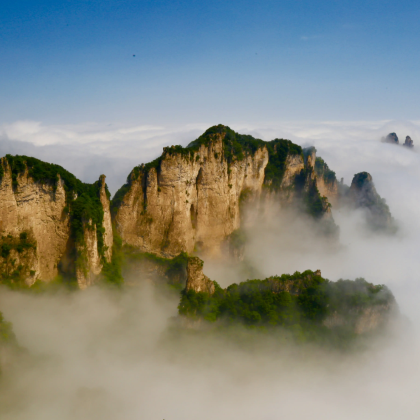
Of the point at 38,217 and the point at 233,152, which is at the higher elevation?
the point at 233,152

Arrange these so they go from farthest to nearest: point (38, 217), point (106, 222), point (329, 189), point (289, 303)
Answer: point (329, 189)
point (106, 222)
point (289, 303)
point (38, 217)

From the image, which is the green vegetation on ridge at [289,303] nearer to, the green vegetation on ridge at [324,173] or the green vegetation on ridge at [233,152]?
the green vegetation on ridge at [233,152]

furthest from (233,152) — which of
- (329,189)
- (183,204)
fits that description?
(329,189)

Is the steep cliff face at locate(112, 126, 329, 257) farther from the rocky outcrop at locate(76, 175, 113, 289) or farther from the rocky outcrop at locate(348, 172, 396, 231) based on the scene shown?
the rocky outcrop at locate(348, 172, 396, 231)

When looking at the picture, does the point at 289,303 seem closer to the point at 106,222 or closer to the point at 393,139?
the point at 106,222

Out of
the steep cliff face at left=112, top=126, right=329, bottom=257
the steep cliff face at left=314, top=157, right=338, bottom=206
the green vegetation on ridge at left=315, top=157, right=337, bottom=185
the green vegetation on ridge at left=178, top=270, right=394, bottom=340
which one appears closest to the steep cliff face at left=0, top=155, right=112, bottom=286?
the steep cliff face at left=112, top=126, right=329, bottom=257

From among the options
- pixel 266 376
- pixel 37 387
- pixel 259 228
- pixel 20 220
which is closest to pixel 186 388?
pixel 266 376

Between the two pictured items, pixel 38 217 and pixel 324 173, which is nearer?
pixel 38 217
